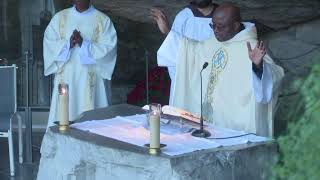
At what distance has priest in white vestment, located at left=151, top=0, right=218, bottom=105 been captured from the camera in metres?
5.46

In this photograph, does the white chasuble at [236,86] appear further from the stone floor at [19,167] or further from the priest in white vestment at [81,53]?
the stone floor at [19,167]

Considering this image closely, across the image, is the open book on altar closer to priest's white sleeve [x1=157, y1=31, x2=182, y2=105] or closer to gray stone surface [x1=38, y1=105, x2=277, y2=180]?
gray stone surface [x1=38, y1=105, x2=277, y2=180]

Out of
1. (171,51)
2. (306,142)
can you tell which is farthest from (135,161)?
(171,51)

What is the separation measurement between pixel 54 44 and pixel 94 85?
0.52m

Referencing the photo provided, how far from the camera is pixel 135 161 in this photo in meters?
3.58

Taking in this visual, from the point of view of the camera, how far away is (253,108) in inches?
184

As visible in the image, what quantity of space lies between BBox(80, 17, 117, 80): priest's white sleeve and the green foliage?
443cm

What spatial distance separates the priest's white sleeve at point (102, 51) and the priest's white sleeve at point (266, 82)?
2.55 meters

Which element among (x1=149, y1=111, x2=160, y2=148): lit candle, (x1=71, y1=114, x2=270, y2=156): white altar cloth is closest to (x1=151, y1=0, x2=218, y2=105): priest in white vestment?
(x1=71, y1=114, x2=270, y2=156): white altar cloth

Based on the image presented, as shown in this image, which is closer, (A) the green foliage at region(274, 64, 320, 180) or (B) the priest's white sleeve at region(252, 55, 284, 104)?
(A) the green foliage at region(274, 64, 320, 180)

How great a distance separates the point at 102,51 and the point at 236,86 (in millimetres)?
2315

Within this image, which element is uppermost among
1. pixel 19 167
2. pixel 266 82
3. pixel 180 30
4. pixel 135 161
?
pixel 180 30

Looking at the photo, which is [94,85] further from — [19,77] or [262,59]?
[262,59]

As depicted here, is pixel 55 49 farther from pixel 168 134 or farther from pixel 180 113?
pixel 168 134
